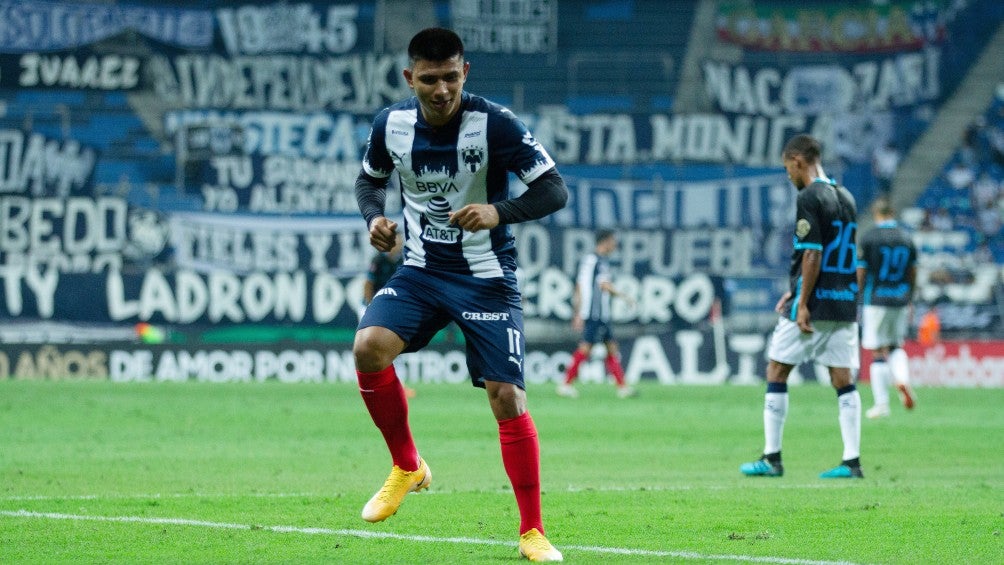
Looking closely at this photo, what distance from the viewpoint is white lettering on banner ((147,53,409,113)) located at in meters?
29.6

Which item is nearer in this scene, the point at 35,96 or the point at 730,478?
the point at 730,478

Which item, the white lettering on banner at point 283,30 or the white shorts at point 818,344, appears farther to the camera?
the white lettering on banner at point 283,30

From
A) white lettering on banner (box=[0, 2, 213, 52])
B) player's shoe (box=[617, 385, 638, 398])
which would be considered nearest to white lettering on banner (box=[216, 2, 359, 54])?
white lettering on banner (box=[0, 2, 213, 52])

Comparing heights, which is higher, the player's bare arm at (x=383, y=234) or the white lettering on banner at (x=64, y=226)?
the player's bare arm at (x=383, y=234)

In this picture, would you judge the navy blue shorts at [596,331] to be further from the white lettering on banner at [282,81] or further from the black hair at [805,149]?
the black hair at [805,149]

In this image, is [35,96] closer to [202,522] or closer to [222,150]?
[222,150]

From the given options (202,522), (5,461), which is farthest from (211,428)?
(202,522)

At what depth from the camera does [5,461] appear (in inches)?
452

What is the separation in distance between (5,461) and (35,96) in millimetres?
20403

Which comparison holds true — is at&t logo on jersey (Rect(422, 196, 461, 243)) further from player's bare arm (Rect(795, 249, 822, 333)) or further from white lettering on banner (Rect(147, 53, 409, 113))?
white lettering on banner (Rect(147, 53, 409, 113))

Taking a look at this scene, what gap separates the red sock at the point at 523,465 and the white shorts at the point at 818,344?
466cm

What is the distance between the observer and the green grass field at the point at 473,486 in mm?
6984

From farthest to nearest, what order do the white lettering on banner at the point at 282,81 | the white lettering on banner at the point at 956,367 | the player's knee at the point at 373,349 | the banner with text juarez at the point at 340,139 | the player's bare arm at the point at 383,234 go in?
1. the white lettering on banner at the point at 282,81
2. the banner with text juarez at the point at 340,139
3. the white lettering on banner at the point at 956,367
4. the player's knee at the point at 373,349
5. the player's bare arm at the point at 383,234

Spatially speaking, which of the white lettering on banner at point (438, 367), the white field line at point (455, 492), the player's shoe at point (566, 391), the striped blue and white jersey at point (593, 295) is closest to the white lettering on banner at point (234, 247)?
the white lettering on banner at point (438, 367)
